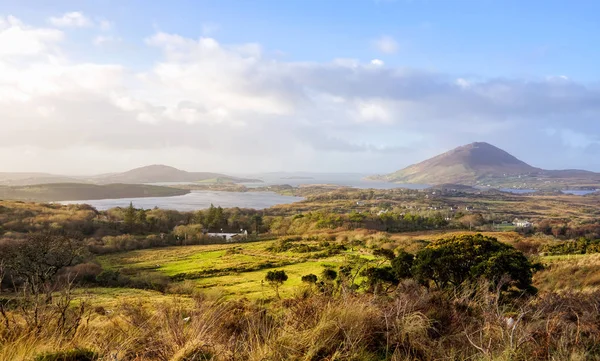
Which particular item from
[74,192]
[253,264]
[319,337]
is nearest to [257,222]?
[253,264]

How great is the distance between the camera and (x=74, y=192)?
358 ft

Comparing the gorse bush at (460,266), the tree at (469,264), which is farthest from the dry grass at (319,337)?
the tree at (469,264)

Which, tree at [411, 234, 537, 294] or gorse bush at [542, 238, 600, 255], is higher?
tree at [411, 234, 537, 294]

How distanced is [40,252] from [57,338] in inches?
927

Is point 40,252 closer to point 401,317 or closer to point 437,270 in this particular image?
point 437,270

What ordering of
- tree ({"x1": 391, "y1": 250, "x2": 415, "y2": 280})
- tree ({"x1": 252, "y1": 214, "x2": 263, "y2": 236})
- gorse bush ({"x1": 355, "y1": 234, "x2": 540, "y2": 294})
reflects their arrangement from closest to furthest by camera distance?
gorse bush ({"x1": 355, "y1": 234, "x2": 540, "y2": 294}) < tree ({"x1": 391, "y1": 250, "x2": 415, "y2": 280}) < tree ({"x1": 252, "y1": 214, "x2": 263, "y2": 236})

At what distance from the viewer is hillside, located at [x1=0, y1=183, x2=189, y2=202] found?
90.9 m

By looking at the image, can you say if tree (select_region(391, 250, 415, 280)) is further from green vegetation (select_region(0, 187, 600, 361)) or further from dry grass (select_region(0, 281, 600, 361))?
dry grass (select_region(0, 281, 600, 361))

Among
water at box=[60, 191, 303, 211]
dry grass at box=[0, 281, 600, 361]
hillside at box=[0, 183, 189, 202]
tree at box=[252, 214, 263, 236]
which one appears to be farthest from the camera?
water at box=[60, 191, 303, 211]

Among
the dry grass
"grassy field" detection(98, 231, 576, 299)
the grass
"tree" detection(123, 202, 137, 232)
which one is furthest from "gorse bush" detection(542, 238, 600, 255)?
"tree" detection(123, 202, 137, 232)

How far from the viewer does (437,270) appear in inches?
437

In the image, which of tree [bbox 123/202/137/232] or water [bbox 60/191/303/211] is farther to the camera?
water [bbox 60/191/303/211]

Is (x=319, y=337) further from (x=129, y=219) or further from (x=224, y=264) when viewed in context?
(x=129, y=219)

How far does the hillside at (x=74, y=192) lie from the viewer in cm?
9094
